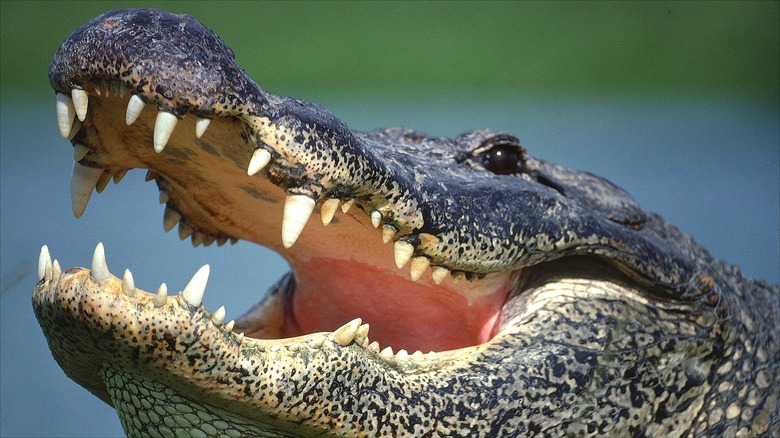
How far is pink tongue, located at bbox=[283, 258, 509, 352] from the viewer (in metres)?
2.16

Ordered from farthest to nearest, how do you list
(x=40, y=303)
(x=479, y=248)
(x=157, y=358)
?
(x=479, y=248), (x=40, y=303), (x=157, y=358)

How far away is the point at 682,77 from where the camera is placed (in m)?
5.21

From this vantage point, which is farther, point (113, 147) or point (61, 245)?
point (61, 245)

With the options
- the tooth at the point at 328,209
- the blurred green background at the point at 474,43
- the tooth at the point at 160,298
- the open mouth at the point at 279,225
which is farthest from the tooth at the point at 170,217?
the blurred green background at the point at 474,43

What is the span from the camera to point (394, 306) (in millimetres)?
2217

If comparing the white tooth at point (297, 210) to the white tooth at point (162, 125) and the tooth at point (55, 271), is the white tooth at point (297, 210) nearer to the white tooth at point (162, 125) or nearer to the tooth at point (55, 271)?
the white tooth at point (162, 125)

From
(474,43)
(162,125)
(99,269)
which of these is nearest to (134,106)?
(162,125)

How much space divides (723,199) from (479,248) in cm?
376

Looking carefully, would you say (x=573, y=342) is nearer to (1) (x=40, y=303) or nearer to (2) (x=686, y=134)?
(1) (x=40, y=303)

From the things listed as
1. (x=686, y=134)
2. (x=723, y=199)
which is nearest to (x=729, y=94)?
(x=686, y=134)

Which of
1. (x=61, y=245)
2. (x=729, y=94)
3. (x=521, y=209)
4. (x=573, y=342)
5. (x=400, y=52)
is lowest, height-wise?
(x=573, y=342)

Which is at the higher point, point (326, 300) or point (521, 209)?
point (521, 209)

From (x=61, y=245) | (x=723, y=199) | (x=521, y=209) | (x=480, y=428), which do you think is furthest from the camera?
(x=723, y=199)

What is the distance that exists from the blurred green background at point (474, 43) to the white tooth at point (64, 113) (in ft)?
9.50
